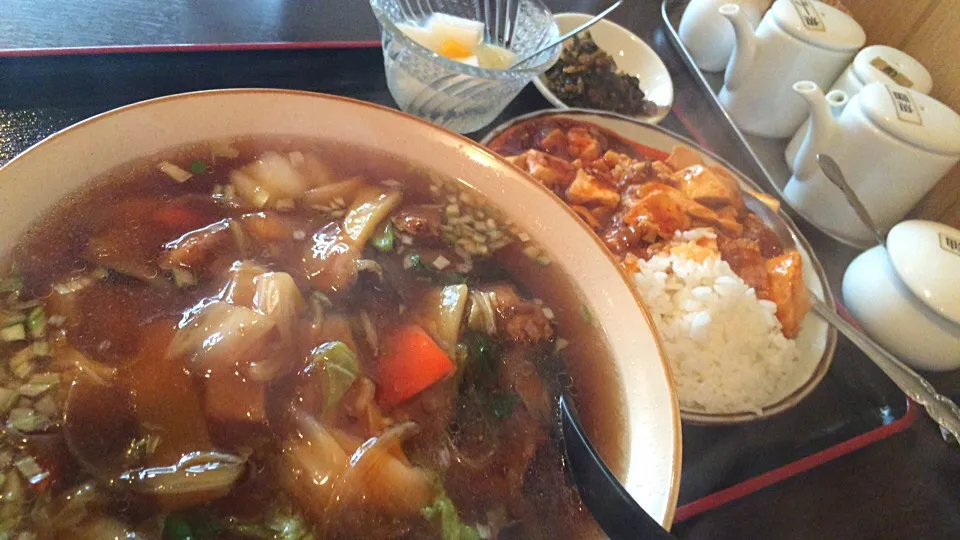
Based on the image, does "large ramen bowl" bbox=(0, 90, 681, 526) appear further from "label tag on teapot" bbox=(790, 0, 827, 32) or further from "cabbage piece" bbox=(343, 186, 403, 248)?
"label tag on teapot" bbox=(790, 0, 827, 32)

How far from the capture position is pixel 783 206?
2.41 metres

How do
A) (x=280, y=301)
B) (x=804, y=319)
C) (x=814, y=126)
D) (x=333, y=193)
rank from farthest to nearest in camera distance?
1. (x=814, y=126)
2. (x=804, y=319)
3. (x=333, y=193)
4. (x=280, y=301)

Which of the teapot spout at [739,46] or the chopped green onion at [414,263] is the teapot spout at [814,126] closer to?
the teapot spout at [739,46]

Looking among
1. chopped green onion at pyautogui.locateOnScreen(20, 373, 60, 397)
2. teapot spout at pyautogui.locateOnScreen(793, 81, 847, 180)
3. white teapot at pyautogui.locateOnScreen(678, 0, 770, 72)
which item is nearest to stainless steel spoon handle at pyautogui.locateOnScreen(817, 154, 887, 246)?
teapot spout at pyautogui.locateOnScreen(793, 81, 847, 180)

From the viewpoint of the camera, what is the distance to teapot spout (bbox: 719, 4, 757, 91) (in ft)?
7.69

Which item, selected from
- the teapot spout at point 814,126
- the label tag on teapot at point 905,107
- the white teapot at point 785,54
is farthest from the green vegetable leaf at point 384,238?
the label tag on teapot at point 905,107

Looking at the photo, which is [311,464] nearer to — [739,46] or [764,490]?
[764,490]

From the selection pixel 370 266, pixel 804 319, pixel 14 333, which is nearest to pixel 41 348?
pixel 14 333

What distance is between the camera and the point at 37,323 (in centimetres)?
107

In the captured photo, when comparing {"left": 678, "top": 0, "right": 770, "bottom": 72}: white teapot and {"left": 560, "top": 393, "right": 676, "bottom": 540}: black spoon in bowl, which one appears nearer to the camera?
{"left": 560, "top": 393, "right": 676, "bottom": 540}: black spoon in bowl

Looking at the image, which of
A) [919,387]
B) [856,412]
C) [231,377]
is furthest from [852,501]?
[231,377]

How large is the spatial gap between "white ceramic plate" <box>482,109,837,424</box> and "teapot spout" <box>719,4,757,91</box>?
1.69 ft

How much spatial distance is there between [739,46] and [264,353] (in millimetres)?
2196

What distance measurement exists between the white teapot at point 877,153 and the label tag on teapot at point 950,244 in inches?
12.3
